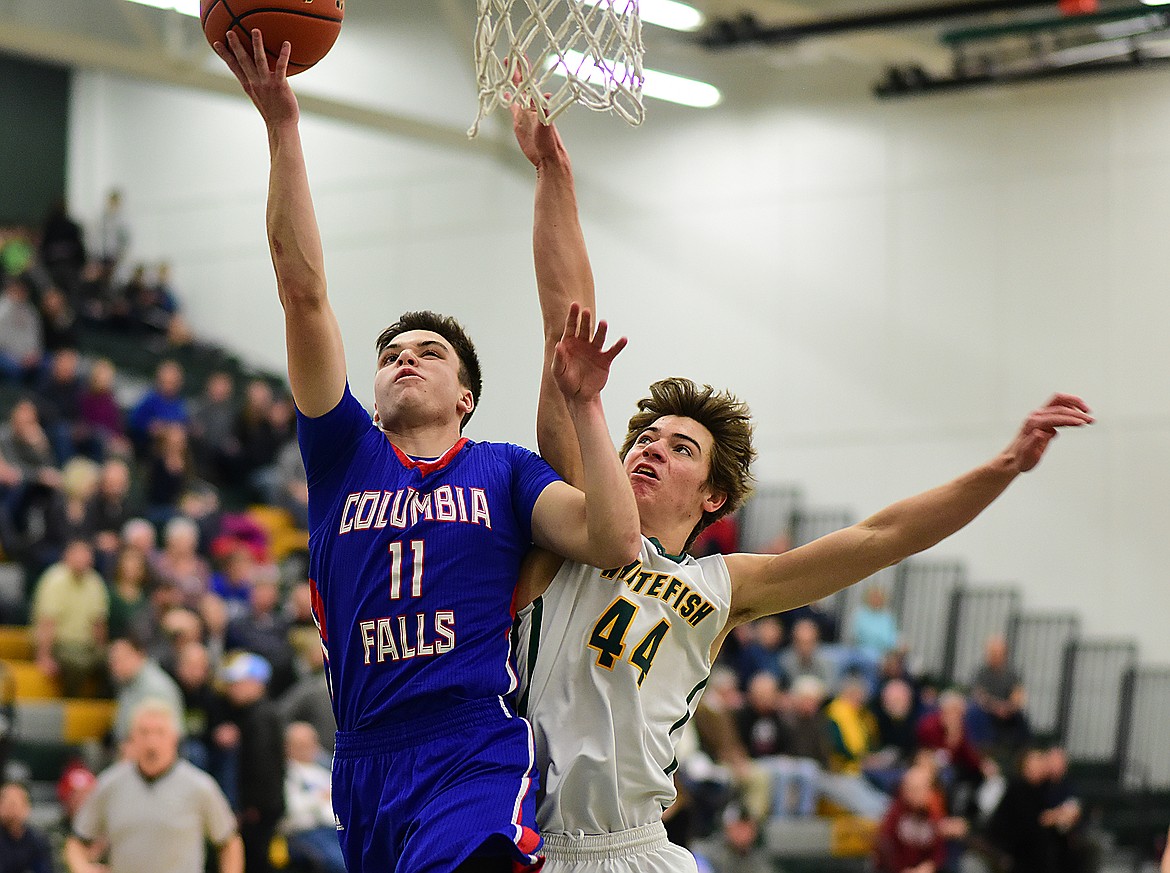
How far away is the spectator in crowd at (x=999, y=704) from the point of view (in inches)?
615

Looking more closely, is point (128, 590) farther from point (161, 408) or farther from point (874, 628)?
point (874, 628)

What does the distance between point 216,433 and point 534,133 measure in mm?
13233

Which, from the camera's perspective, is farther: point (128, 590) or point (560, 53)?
point (128, 590)

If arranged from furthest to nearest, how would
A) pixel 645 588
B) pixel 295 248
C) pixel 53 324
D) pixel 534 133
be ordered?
pixel 53 324 < pixel 534 133 < pixel 645 588 < pixel 295 248

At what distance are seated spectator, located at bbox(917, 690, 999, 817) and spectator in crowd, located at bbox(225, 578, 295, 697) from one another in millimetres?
5583

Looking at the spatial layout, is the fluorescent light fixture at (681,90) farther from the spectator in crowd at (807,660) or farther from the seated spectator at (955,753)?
the seated spectator at (955,753)

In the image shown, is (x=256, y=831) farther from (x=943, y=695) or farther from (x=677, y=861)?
(x=943, y=695)

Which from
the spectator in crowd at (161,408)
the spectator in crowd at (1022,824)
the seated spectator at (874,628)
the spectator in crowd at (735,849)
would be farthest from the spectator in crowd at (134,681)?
the seated spectator at (874,628)

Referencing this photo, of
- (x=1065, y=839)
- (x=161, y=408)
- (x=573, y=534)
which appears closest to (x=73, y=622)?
(x=161, y=408)

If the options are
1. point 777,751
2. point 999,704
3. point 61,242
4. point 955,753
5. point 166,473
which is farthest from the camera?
point 61,242

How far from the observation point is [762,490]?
19.4m

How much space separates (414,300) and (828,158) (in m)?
5.38

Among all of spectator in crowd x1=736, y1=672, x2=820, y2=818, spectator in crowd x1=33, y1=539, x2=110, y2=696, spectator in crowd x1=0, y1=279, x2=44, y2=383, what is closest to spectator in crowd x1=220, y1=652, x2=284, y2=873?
spectator in crowd x1=33, y1=539, x2=110, y2=696

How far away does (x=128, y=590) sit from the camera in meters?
12.2
